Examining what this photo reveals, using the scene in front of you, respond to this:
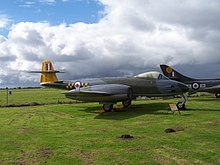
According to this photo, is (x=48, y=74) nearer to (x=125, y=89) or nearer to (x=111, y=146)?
(x=125, y=89)

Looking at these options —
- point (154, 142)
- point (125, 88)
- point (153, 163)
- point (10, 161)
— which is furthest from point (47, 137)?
point (125, 88)

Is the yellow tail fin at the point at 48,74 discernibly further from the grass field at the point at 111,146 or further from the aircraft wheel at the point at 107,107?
the grass field at the point at 111,146

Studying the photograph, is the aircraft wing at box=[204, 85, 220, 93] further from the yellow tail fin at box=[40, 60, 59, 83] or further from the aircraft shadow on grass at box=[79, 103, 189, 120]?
the yellow tail fin at box=[40, 60, 59, 83]

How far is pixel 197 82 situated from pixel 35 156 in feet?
82.8

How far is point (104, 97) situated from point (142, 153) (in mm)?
10718

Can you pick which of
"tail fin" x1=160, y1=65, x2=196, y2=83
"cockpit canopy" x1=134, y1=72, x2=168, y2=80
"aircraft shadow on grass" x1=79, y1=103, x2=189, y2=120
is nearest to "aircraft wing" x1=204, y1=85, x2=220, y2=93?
"tail fin" x1=160, y1=65, x2=196, y2=83

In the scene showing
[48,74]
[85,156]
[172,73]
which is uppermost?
[172,73]

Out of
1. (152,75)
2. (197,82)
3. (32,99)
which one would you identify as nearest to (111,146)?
(152,75)

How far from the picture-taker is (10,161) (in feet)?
22.2

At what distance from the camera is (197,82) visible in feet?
96.5

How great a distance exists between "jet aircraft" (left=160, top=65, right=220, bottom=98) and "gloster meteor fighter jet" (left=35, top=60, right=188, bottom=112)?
10.7 metres

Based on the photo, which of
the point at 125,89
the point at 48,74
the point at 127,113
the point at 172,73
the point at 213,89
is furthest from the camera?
the point at 172,73

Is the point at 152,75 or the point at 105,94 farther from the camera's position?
the point at 152,75

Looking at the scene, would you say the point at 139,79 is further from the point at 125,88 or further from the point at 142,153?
the point at 142,153
